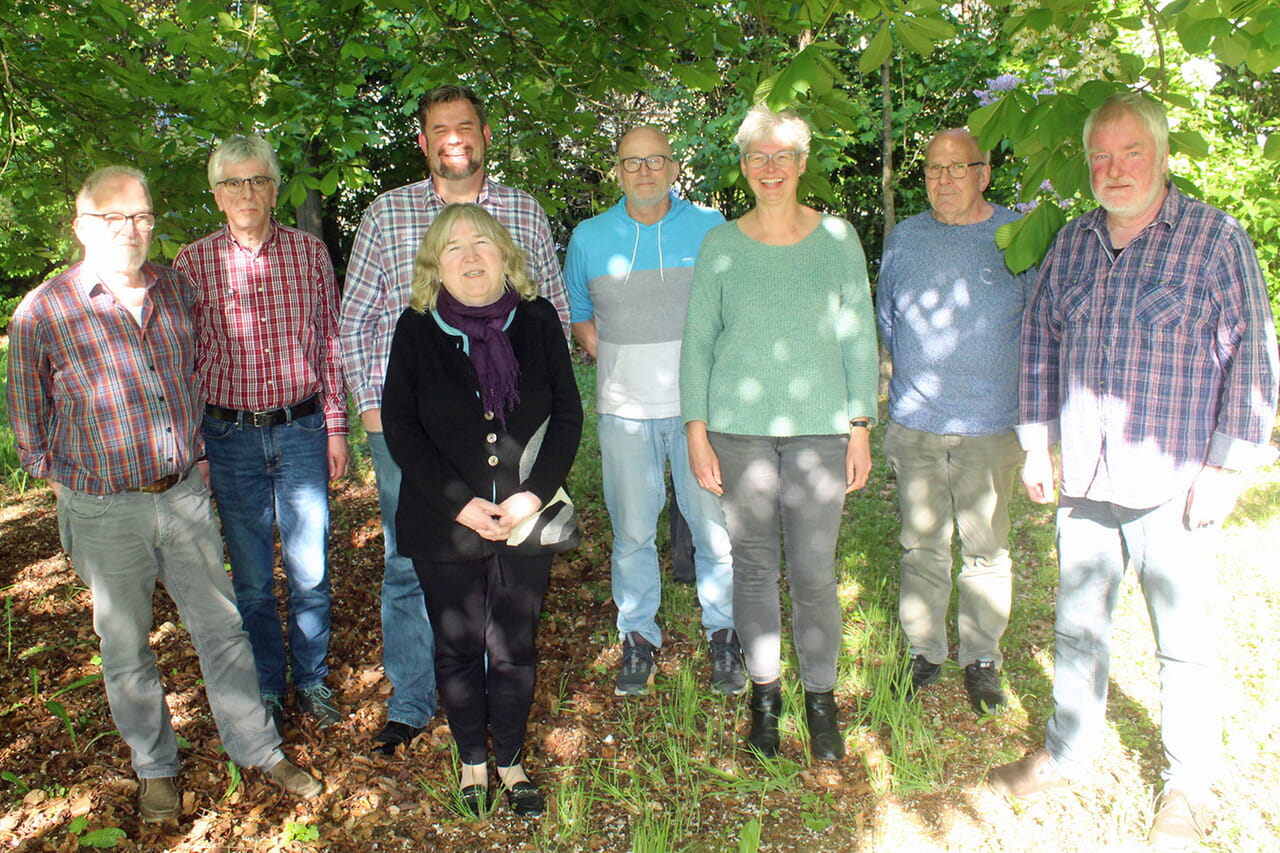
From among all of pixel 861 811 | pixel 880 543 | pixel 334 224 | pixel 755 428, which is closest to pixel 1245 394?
pixel 755 428

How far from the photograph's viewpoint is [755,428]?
3137mm

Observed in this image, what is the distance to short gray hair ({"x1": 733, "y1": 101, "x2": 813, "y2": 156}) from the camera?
120 inches

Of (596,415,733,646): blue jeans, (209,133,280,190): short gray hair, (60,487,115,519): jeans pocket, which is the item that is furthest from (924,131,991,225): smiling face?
(60,487,115,519): jeans pocket

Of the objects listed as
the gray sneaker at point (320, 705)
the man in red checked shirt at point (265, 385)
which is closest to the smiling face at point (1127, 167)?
the man in red checked shirt at point (265, 385)

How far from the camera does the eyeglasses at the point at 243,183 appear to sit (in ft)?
10.7

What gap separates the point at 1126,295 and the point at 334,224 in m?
12.2

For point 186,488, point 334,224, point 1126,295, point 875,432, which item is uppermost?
point 334,224

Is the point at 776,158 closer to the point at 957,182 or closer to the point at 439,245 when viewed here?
the point at 957,182

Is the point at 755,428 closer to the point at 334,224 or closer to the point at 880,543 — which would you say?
the point at 880,543

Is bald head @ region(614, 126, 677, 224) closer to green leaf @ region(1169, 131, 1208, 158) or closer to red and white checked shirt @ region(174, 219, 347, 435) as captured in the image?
red and white checked shirt @ region(174, 219, 347, 435)

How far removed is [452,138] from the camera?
338 centimetres

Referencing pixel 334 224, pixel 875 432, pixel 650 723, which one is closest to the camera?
pixel 650 723

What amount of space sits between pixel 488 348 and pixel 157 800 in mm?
1863

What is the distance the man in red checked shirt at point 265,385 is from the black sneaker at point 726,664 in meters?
1.55
